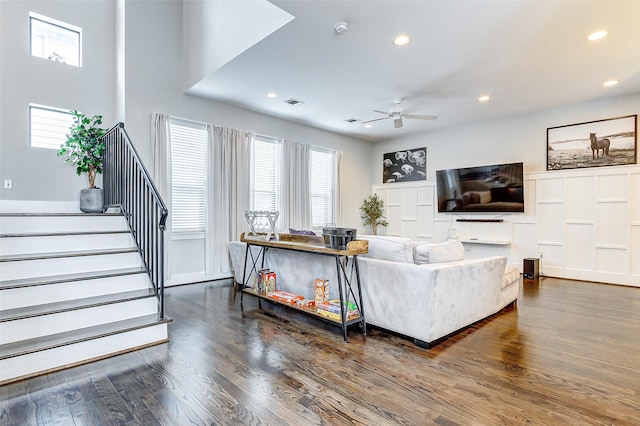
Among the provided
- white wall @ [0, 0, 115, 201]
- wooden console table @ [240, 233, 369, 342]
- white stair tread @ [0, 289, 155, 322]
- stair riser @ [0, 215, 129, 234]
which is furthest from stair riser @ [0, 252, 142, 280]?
white wall @ [0, 0, 115, 201]

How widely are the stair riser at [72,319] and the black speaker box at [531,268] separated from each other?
19.7 ft

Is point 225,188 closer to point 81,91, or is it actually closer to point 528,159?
point 81,91

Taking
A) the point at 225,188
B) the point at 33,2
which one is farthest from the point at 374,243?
the point at 33,2

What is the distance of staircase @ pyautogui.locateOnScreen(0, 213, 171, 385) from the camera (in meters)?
2.36

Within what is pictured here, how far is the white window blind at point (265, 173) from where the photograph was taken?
6.32m

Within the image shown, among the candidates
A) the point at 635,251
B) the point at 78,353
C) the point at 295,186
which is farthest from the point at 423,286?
the point at 635,251

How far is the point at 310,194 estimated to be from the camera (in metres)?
7.29

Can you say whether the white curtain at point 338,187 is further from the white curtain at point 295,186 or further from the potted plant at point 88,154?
the potted plant at point 88,154

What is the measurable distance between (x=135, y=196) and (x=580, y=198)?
694cm

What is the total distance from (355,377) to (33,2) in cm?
660

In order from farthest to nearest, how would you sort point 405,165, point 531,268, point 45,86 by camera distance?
point 405,165 → point 531,268 → point 45,86

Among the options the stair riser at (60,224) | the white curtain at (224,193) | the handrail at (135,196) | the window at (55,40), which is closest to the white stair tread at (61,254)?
the handrail at (135,196)

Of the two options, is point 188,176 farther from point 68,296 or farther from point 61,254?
point 68,296

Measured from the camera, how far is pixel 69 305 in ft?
8.80
